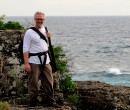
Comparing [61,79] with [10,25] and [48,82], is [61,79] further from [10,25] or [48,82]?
[48,82]

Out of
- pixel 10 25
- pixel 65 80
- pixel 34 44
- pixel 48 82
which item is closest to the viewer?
pixel 34 44

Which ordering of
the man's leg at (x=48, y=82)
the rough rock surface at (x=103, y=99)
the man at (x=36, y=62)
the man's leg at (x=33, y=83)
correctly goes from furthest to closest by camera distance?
the rough rock surface at (x=103, y=99) < the man's leg at (x=48, y=82) < the man's leg at (x=33, y=83) < the man at (x=36, y=62)

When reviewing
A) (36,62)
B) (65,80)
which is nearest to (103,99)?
(65,80)

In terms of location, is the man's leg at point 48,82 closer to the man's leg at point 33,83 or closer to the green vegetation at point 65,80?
the man's leg at point 33,83

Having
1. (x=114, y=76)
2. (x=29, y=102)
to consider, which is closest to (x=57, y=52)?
(x=29, y=102)

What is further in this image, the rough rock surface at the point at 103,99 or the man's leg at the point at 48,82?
the rough rock surface at the point at 103,99

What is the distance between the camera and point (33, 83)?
30.6 feet

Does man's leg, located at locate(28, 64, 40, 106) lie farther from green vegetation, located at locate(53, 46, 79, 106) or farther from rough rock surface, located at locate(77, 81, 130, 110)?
rough rock surface, located at locate(77, 81, 130, 110)

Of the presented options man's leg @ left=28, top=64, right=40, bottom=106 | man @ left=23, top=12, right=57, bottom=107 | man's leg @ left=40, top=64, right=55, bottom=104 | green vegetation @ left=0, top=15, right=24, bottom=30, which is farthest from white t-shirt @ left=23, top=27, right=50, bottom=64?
green vegetation @ left=0, top=15, right=24, bottom=30

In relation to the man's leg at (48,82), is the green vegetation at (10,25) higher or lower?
higher

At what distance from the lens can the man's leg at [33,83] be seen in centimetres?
922

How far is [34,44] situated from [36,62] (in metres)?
0.37

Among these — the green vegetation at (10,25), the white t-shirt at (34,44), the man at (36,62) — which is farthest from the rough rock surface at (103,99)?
the white t-shirt at (34,44)

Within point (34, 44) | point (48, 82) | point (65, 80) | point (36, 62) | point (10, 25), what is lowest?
point (65, 80)
